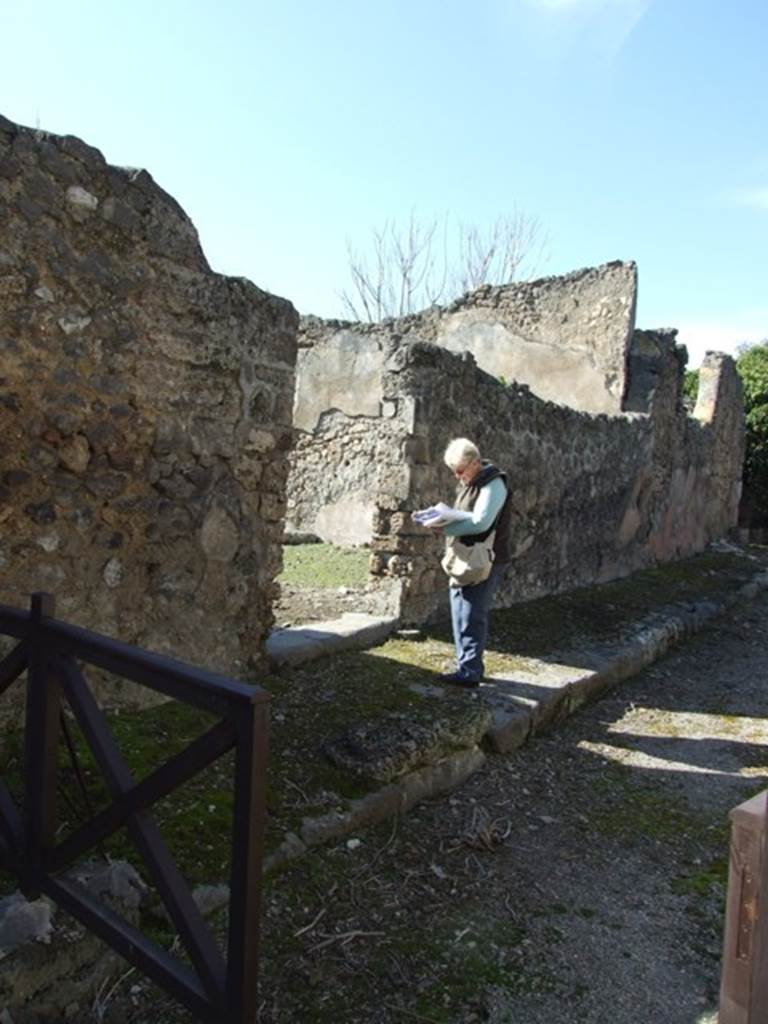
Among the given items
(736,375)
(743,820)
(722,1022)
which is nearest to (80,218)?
(743,820)

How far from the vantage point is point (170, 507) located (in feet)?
11.2

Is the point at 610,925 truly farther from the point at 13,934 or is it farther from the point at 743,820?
the point at 13,934

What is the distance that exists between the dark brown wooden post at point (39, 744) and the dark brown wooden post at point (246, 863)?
62 centimetres

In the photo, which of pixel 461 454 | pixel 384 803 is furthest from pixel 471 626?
pixel 384 803

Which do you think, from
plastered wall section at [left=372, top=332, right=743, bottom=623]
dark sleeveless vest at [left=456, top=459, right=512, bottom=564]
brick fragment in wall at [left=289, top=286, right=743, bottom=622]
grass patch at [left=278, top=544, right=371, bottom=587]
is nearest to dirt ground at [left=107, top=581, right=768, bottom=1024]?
dark sleeveless vest at [left=456, top=459, right=512, bottom=564]

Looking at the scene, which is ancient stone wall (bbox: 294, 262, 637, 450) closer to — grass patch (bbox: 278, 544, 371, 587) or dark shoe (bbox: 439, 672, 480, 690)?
grass patch (bbox: 278, 544, 371, 587)

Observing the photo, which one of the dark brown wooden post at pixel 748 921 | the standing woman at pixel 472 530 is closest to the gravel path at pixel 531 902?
the standing woman at pixel 472 530

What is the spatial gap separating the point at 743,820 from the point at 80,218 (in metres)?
2.81

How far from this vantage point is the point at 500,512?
4516mm

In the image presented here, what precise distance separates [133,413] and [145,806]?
1.86 m

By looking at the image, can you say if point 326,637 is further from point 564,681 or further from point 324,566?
point 324,566

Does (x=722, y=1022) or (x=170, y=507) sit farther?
(x=170, y=507)

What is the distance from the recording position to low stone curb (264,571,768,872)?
2.87 meters

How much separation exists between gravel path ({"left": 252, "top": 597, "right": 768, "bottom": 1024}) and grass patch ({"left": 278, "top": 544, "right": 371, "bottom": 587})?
8.41 feet
